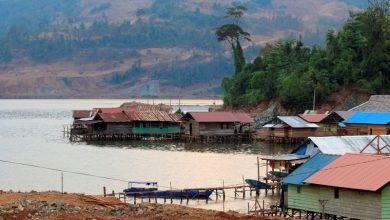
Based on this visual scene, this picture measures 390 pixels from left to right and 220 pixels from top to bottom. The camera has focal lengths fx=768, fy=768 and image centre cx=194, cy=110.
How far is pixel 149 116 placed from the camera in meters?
76.2

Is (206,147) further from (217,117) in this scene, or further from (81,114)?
(81,114)

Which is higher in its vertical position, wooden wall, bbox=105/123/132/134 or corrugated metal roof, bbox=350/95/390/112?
corrugated metal roof, bbox=350/95/390/112

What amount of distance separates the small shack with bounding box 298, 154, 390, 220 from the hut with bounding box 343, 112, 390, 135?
94.9 ft

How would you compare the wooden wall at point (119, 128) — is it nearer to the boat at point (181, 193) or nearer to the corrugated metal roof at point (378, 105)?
the corrugated metal roof at point (378, 105)

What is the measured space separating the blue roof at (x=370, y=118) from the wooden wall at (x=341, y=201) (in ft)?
96.4

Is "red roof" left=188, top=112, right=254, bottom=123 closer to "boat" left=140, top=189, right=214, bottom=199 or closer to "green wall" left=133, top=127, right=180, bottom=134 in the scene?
"green wall" left=133, top=127, right=180, bottom=134

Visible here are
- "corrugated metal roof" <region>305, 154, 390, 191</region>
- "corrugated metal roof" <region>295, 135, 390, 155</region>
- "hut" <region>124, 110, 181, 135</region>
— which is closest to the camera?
"corrugated metal roof" <region>305, 154, 390, 191</region>

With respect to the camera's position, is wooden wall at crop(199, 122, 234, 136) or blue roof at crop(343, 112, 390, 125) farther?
wooden wall at crop(199, 122, 234, 136)

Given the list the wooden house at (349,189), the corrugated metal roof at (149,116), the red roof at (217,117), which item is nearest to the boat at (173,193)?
the wooden house at (349,189)

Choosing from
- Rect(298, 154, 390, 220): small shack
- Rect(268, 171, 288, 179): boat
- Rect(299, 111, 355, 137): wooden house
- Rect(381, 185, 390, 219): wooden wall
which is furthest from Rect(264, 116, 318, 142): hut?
Rect(381, 185, 390, 219): wooden wall

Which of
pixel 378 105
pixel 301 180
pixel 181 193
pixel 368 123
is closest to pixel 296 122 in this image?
pixel 378 105

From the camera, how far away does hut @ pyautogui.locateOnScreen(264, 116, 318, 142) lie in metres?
69.0

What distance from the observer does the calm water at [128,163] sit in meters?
44.1

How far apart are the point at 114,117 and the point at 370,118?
26670mm
